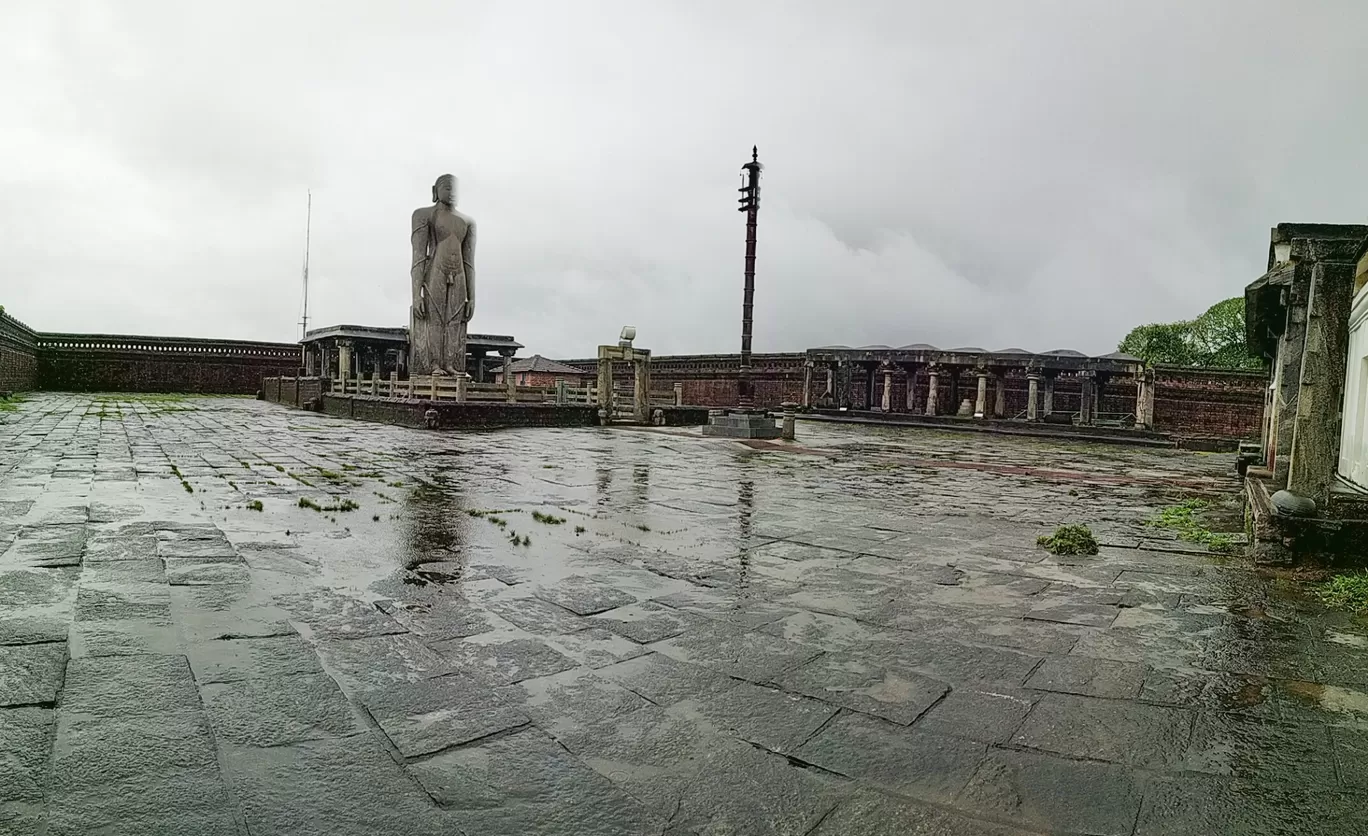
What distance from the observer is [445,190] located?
2184 centimetres

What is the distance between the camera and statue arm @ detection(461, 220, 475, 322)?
72.6 feet

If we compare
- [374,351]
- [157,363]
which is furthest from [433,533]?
[157,363]

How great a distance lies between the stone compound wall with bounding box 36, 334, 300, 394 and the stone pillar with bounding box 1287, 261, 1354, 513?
39065mm

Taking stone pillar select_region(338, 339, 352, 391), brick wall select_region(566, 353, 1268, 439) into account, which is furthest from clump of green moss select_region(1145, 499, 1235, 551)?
stone pillar select_region(338, 339, 352, 391)

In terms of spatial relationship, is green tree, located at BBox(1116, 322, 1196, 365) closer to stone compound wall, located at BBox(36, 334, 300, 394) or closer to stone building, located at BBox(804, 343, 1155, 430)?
stone building, located at BBox(804, 343, 1155, 430)

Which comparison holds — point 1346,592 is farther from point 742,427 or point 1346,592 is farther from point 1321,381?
point 742,427

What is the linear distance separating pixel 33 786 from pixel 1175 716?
134 inches

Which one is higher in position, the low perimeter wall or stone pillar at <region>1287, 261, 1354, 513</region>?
stone pillar at <region>1287, 261, 1354, 513</region>

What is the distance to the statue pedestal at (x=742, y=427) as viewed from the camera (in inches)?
702

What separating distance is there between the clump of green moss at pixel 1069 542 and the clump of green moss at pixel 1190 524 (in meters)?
0.98

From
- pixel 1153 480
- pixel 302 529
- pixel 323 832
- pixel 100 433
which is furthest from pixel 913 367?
pixel 323 832

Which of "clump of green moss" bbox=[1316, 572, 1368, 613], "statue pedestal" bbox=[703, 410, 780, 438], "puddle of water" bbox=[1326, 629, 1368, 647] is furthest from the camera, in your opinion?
"statue pedestal" bbox=[703, 410, 780, 438]

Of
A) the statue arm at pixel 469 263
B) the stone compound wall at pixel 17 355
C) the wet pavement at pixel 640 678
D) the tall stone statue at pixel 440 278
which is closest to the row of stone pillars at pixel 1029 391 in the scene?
the statue arm at pixel 469 263

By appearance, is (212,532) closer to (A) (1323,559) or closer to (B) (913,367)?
(A) (1323,559)
